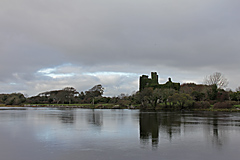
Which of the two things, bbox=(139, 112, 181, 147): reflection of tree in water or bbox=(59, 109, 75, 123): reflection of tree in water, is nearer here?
bbox=(139, 112, 181, 147): reflection of tree in water

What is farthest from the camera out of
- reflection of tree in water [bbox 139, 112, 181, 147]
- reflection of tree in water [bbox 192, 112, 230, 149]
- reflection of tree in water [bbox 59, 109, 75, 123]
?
reflection of tree in water [bbox 59, 109, 75, 123]

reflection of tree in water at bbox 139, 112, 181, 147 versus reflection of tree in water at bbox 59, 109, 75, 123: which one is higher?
reflection of tree in water at bbox 139, 112, 181, 147

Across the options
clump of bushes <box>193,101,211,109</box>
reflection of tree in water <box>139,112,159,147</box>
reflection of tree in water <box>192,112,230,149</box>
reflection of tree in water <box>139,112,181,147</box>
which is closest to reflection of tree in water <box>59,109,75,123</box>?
reflection of tree in water <box>139,112,181,147</box>

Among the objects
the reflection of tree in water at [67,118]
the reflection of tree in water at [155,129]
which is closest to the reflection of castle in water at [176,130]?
the reflection of tree in water at [155,129]

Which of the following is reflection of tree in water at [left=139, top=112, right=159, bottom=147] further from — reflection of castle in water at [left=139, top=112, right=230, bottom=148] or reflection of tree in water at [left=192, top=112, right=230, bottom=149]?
reflection of tree in water at [left=192, top=112, right=230, bottom=149]

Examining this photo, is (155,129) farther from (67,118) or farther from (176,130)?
(67,118)

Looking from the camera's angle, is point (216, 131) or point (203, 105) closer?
point (216, 131)

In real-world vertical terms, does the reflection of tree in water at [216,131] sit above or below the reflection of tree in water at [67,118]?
above

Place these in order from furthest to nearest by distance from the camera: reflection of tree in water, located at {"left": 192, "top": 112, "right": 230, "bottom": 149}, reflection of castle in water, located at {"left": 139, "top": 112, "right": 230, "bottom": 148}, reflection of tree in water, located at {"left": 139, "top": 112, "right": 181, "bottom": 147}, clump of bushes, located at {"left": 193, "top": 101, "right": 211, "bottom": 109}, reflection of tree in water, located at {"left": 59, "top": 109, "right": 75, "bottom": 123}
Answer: clump of bushes, located at {"left": 193, "top": 101, "right": 211, "bottom": 109} → reflection of tree in water, located at {"left": 59, "top": 109, "right": 75, "bottom": 123} → reflection of tree in water, located at {"left": 139, "top": 112, "right": 181, "bottom": 147} → reflection of castle in water, located at {"left": 139, "top": 112, "right": 230, "bottom": 148} → reflection of tree in water, located at {"left": 192, "top": 112, "right": 230, "bottom": 149}

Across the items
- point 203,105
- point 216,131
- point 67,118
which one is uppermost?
point 203,105

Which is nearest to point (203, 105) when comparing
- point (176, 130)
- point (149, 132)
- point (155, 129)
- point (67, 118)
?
point (67, 118)

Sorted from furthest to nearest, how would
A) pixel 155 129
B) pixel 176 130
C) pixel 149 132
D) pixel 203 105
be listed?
pixel 203 105, pixel 155 129, pixel 176 130, pixel 149 132

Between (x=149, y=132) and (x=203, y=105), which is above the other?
(x=203, y=105)

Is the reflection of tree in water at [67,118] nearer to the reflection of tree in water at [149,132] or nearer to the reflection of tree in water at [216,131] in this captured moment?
the reflection of tree in water at [149,132]
